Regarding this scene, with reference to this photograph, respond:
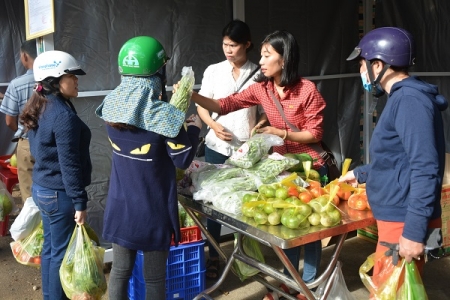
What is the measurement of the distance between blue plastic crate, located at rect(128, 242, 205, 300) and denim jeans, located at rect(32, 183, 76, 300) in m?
0.51

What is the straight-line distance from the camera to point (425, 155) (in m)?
2.12

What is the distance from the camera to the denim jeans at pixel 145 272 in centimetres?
281

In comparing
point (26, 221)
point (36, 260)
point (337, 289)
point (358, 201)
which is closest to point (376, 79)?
point (358, 201)

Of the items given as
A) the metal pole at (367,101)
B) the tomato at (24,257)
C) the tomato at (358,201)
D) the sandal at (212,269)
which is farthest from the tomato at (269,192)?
the metal pole at (367,101)

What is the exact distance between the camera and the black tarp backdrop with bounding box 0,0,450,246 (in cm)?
424

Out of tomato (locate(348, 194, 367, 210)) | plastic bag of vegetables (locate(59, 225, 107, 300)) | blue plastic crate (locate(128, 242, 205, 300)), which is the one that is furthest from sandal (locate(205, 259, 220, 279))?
tomato (locate(348, 194, 367, 210))

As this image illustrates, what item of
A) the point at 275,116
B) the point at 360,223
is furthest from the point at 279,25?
the point at 360,223

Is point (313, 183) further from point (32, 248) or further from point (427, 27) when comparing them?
point (427, 27)

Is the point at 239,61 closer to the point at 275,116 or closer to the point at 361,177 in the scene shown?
the point at 275,116

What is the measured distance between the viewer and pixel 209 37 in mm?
4859

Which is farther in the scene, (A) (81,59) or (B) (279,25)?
(B) (279,25)

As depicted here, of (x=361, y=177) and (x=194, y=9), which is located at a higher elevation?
(x=194, y=9)

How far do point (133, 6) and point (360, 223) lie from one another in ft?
8.97

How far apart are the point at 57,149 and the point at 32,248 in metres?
0.92
